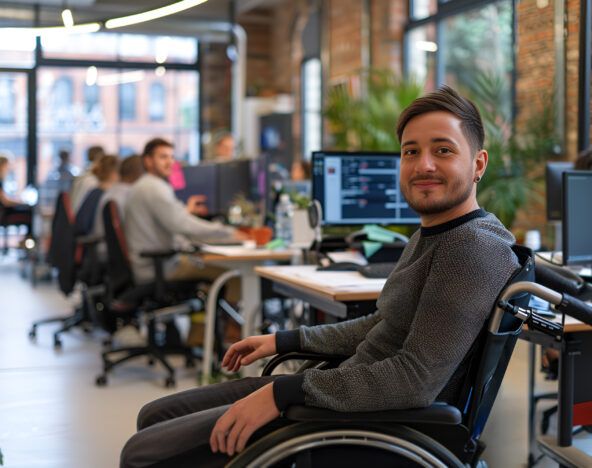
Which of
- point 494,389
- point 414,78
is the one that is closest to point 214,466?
point 494,389

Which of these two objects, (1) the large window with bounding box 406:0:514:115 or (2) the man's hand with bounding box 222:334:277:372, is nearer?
(2) the man's hand with bounding box 222:334:277:372

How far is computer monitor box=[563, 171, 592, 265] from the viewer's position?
308 centimetres

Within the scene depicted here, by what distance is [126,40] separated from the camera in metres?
13.4

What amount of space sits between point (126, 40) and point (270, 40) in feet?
7.13

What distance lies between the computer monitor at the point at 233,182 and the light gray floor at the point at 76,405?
4.37 ft

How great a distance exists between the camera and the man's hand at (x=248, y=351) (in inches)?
84.3

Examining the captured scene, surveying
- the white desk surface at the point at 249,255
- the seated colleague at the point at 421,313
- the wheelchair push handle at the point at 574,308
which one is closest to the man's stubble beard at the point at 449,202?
the seated colleague at the point at 421,313

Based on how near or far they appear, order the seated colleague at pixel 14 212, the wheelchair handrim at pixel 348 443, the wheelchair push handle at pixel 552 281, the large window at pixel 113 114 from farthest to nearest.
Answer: the large window at pixel 113 114 → the seated colleague at pixel 14 212 → the wheelchair push handle at pixel 552 281 → the wheelchair handrim at pixel 348 443

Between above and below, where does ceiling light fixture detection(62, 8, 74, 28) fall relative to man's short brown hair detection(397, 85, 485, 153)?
above

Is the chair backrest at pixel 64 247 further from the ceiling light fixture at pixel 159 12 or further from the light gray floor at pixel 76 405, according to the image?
the ceiling light fixture at pixel 159 12

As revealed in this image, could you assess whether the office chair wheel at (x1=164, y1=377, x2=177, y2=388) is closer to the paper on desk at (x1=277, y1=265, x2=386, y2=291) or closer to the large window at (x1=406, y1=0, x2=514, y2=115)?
the paper on desk at (x1=277, y1=265, x2=386, y2=291)

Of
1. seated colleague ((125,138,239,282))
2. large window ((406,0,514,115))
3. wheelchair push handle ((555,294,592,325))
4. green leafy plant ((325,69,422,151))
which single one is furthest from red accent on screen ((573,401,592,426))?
large window ((406,0,514,115))

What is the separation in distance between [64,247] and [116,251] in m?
0.99

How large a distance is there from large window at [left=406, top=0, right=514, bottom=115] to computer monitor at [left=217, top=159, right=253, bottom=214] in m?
1.87
